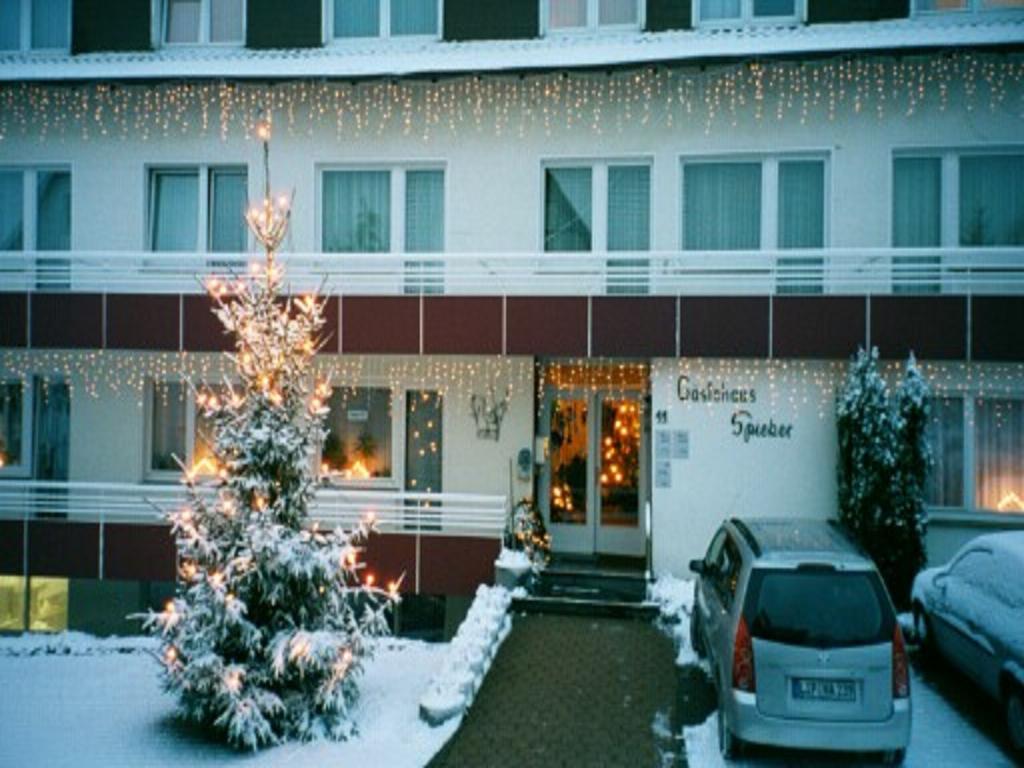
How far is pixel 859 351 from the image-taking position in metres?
12.7

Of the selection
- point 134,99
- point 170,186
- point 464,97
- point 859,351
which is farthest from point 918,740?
point 134,99

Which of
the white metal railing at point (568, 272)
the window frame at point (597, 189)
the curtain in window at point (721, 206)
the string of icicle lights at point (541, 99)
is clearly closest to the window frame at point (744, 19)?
the string of icicle lights at point (541, 99)

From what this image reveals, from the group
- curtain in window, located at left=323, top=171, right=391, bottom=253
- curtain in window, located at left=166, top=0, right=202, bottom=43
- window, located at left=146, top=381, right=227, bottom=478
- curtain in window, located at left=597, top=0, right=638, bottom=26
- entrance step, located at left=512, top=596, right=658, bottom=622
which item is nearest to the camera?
entrance step, located at left=512, top=596, right=658, bottom=622

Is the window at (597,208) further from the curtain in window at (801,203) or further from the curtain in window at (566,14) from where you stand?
the curtain in window at (566,14)

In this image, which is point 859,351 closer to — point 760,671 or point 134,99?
point 760,671

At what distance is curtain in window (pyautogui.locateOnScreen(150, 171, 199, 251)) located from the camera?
52.7ft

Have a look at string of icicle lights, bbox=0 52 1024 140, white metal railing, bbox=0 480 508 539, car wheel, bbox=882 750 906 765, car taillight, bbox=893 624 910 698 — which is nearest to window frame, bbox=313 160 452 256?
string of icicle lights, bbox=0 52 1024 140

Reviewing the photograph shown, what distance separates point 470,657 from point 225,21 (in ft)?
39.7

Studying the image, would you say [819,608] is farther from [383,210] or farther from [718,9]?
[718,9]

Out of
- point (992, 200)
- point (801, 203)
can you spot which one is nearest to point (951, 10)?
point (992, 200)

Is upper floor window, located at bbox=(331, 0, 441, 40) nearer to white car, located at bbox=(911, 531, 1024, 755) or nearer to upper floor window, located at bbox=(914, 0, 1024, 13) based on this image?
upper floor window, located at bbox=(914, 0, 1024, 13)

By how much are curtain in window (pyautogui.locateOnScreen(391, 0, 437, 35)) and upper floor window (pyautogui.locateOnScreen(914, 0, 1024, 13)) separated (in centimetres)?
781

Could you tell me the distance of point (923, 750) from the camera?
348 inches

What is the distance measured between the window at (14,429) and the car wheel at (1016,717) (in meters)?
15.0
